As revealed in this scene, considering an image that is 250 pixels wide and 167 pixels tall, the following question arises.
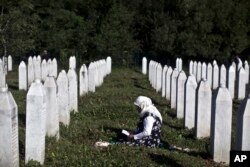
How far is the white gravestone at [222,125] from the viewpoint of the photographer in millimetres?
10086

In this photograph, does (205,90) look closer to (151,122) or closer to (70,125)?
(151,122)

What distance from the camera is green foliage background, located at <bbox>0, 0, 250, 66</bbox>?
168 feet

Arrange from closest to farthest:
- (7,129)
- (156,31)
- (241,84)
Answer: (7,129) → (241,84) → (156,31)

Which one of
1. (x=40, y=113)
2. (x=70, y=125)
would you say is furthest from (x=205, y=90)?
(x=40, y=113)

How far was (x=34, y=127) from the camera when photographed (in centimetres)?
898

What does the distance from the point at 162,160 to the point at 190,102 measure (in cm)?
446

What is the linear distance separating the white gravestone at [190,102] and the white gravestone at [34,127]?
5.40m

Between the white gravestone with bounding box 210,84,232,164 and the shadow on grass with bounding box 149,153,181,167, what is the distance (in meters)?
1.04

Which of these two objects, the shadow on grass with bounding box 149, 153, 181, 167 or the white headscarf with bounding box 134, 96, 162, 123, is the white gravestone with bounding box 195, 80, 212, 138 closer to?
the white headscarf with bounding box 134, 96, 162, 123

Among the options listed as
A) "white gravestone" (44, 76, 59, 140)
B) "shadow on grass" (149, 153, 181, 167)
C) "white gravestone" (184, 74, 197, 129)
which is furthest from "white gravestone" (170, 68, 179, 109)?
"shadow on grass" (149, 153, 181, 167)

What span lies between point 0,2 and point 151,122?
3297 cm

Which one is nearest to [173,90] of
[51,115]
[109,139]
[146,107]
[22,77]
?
[109,139]

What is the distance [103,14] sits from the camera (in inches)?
2157

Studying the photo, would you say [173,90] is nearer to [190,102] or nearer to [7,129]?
[190,102]
